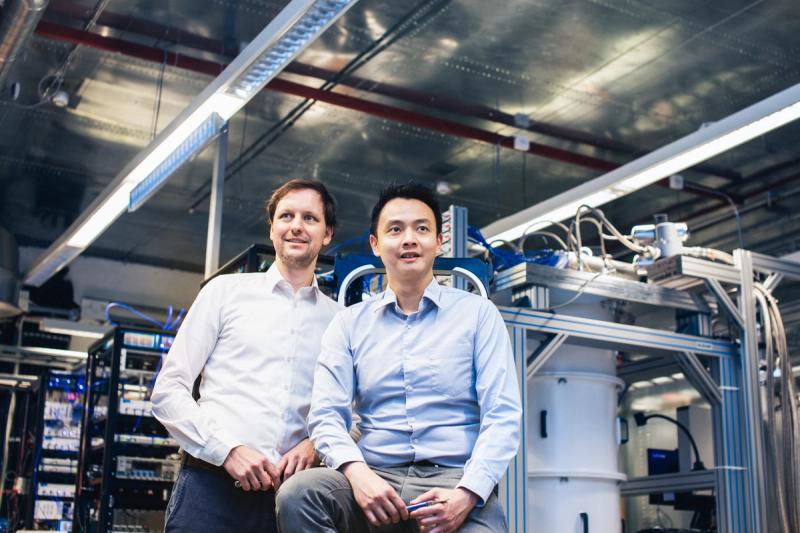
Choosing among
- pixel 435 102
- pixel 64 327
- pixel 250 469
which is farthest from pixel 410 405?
pixel 64 327

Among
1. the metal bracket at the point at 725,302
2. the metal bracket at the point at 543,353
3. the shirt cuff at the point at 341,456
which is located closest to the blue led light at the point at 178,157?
the metal bracket at the point at 543,353

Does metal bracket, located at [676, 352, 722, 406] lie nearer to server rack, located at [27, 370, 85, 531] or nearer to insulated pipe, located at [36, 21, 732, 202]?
insulated pipe, located at [36, 21, 732, 202]

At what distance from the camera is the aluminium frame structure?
362cm

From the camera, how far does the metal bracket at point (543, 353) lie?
11.7 feet

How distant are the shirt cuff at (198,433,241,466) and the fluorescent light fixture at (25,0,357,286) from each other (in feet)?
7.61

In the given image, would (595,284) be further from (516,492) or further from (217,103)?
(217,103)

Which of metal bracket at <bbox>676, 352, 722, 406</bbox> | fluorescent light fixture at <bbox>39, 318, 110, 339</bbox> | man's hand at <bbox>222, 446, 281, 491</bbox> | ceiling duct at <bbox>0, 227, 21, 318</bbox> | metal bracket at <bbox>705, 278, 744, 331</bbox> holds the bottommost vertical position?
man's hand at <bbox>222, 446, 281, 491</bbox>

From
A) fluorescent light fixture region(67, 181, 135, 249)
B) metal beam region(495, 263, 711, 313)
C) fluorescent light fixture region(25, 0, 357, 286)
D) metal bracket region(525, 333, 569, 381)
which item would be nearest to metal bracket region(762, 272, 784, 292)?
metal beam region(495, 263, 711, 313)

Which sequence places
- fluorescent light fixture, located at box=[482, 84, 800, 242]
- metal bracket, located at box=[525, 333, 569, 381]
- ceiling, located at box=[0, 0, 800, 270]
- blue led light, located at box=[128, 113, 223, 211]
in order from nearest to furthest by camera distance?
metal bracket, located at box=[525, 333, 569, 381] < fluorescent light fixture, located at box=[482, 84, 800, 242] < blue led light, located at box=[128, 113, 223, 211] < ceiling, located at box=[0, 0, 800, 270]

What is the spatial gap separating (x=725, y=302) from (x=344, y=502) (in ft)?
9.08

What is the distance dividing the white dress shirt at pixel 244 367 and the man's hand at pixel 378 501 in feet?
1.09

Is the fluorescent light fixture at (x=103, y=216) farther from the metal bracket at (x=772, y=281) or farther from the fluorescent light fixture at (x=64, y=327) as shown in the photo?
the metal bracket at (x=772, y=281)

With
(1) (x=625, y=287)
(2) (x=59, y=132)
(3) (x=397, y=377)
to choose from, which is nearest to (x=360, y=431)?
(3) (x=397, y=377)

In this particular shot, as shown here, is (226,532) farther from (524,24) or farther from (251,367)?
(524,24)
